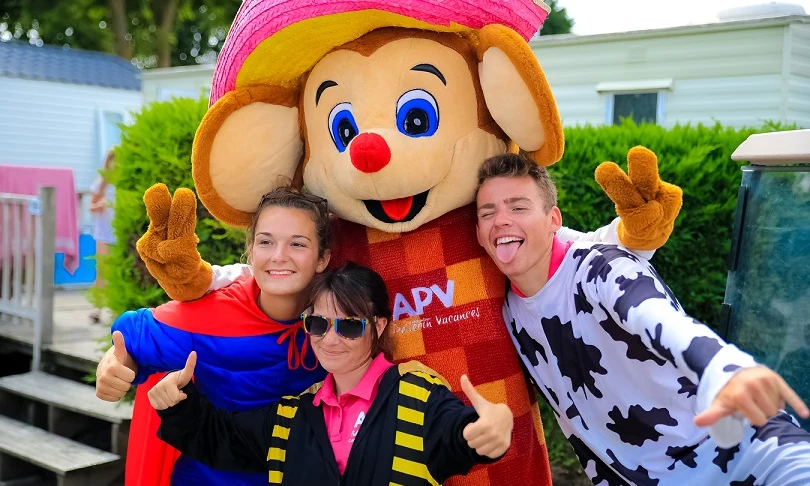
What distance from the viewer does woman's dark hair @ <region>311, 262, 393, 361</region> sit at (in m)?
2.17

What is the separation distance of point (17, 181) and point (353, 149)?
8278mm

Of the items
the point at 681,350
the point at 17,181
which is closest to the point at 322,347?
the point at 681,350

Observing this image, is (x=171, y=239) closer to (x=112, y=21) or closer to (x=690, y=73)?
(x=690, y=73)

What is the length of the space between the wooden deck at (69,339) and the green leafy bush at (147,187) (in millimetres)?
554

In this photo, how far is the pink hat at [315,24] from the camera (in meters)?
2.21

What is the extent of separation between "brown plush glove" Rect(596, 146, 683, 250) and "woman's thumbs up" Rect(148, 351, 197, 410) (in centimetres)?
129

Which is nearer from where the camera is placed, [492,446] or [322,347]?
[492,446]

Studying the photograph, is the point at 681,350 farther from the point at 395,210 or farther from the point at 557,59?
the point at 557,59

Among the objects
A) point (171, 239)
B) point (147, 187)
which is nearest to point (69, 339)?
point (147, 187)

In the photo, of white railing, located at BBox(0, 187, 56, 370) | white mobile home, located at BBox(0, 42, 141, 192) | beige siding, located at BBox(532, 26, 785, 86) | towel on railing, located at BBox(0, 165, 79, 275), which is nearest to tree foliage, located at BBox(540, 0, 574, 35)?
white mobile home, located at BBox(0, 42, 141, 192)

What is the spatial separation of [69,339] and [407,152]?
A: 471 cm

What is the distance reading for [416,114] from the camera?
2316 mm

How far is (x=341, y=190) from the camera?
2.36 meters

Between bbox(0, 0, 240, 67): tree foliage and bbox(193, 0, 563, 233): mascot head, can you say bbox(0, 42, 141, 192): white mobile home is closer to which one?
bbox(0, 0, 240, 67): tree foliage
